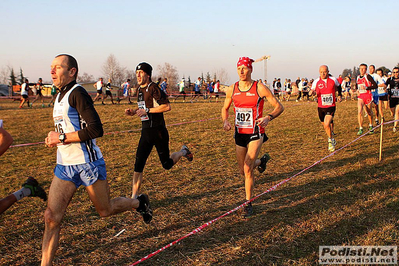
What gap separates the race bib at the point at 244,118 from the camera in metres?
5.05

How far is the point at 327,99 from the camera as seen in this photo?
30.1 ft

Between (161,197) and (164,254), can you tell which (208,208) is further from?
(164,254)

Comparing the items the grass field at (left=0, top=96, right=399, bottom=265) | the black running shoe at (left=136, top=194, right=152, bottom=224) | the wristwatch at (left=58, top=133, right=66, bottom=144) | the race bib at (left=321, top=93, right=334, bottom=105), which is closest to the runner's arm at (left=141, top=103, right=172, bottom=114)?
the black running shoe at (left=136, top=194, right=152, bottom=224)

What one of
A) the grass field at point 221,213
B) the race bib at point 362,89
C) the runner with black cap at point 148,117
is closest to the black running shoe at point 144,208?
the grass field at point 221,213

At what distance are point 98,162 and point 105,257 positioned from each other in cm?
123

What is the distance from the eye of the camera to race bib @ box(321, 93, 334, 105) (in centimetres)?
913

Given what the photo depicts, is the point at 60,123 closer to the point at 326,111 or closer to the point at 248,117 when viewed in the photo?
the point at 248,117

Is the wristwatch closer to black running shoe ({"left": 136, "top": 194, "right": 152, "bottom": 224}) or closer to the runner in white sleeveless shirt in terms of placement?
the runner in white sleeveless shirt

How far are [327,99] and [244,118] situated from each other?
5.07 metres

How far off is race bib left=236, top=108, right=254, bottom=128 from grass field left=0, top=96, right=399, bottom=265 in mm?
1346

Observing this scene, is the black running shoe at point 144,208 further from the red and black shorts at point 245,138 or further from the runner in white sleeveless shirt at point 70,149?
the red and black shorts at point 245,138

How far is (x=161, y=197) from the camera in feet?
19.1

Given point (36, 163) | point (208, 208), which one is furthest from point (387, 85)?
point (36, 163)

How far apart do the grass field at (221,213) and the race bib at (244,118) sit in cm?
135
